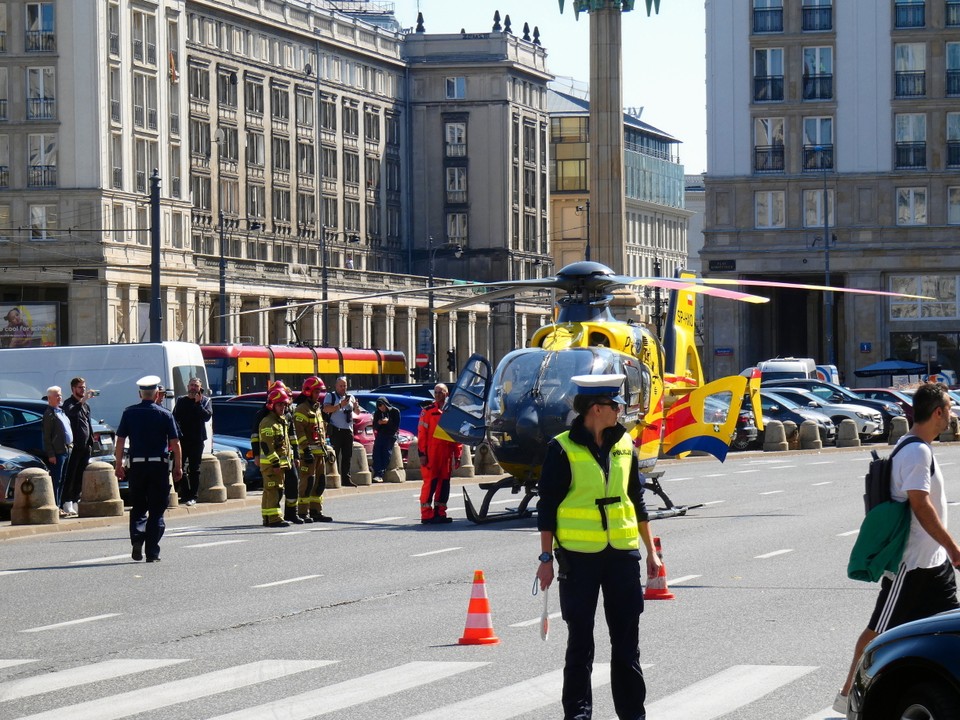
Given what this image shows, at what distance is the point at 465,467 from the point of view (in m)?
35.4

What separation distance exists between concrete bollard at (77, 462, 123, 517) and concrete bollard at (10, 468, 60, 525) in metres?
1.34

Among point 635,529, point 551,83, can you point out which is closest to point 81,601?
point 635,529

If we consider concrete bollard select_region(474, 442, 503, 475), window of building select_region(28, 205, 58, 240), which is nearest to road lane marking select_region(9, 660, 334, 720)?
concrete bollard select_region(474, 442, 503, 475)

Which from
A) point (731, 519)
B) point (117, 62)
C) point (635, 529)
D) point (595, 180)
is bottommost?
point (731, 519)

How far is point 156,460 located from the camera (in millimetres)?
18750

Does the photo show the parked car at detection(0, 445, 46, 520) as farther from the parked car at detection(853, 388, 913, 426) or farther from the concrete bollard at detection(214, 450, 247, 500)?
the parked car at detection(853, 388, 913, 426)

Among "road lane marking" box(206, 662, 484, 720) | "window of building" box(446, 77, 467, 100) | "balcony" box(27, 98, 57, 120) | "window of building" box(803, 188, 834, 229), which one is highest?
"window of building" box(446, 77, 467, 100)

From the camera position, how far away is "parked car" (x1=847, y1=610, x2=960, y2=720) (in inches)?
285

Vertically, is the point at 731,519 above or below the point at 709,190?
below

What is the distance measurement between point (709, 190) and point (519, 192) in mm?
65744

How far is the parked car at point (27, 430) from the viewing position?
2683 centimetres

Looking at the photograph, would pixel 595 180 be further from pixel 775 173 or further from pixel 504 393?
pixel 504 393

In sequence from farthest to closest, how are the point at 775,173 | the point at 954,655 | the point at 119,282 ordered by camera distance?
the point at 119,282 → the point at 775,173 → the point at 954,655

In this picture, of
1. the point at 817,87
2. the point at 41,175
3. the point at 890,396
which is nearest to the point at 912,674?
the point at 890,396
